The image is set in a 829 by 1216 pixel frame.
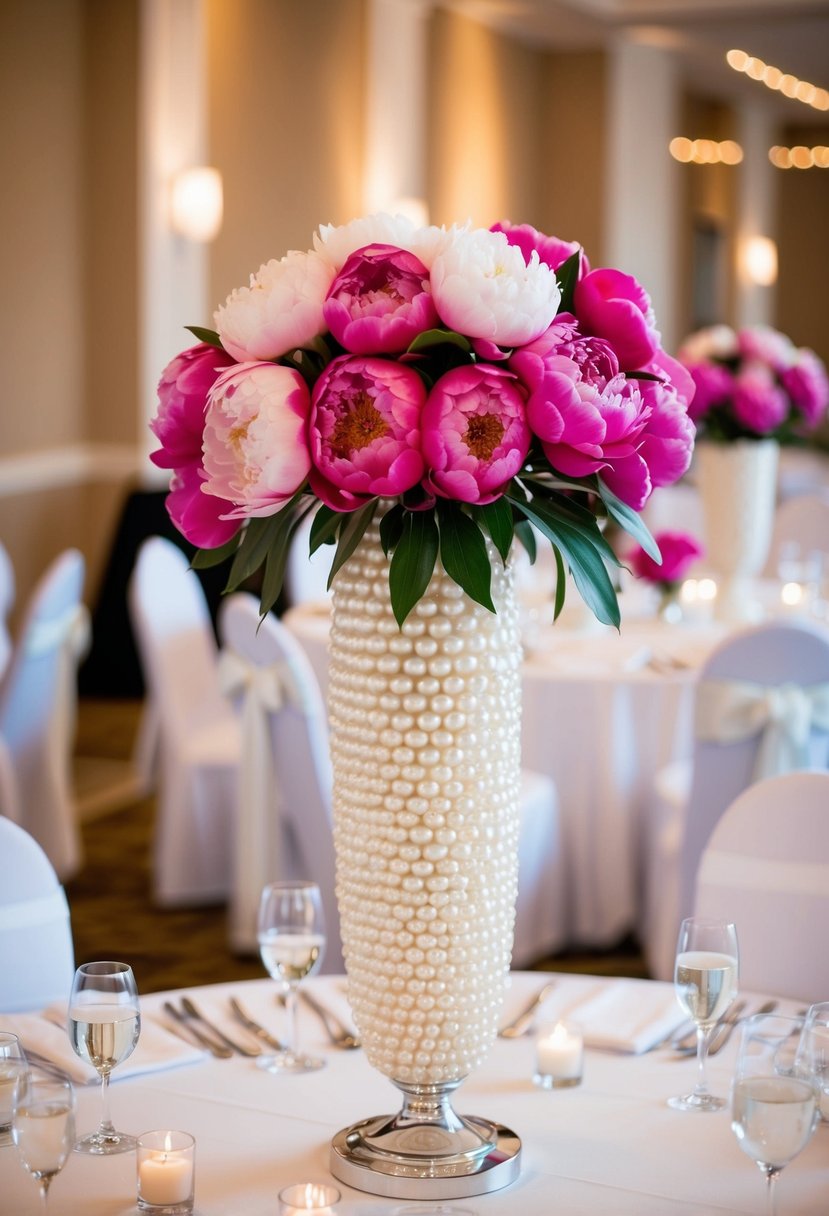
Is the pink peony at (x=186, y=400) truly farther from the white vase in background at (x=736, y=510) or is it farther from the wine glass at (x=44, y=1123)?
the white vase in background at (x=736, y=510)

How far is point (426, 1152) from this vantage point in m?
1.37

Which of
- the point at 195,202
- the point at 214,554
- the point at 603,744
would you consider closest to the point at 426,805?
the point at 214,554

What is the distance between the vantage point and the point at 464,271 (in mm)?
1219

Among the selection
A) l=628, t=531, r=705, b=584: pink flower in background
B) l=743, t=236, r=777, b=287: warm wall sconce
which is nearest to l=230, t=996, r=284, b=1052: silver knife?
l=628, t=531, r=705, b=584: pink flower in background

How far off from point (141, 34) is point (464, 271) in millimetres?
6523

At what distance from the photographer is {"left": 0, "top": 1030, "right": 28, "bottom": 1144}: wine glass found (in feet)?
4.29

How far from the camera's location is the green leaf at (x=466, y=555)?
1.28 meters

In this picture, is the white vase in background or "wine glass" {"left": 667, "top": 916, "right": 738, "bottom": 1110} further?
the white vase in background

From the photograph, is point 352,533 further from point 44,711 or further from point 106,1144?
point 44,711

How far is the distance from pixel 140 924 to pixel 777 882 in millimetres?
2789

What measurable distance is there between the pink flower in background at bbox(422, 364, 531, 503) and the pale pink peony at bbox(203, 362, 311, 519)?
0.34 feet

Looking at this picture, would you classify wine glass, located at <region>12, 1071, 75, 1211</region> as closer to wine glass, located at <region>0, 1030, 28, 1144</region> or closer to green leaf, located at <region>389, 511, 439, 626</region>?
wine glass, located at <region>0, 1030, 28, 1144</region>

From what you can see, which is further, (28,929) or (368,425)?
(28,929)

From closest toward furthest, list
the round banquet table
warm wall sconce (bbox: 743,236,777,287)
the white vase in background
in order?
the round banquet table, the white vase in background, warm wall sconce (bbox: 743,236,777,287)
